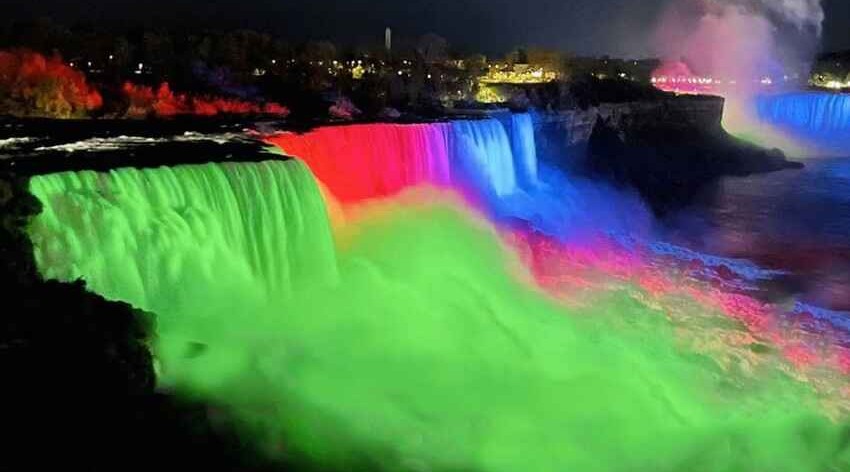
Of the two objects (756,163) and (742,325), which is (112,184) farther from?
(756,163)

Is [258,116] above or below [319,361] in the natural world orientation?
above

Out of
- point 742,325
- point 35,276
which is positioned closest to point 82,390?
point 35,276

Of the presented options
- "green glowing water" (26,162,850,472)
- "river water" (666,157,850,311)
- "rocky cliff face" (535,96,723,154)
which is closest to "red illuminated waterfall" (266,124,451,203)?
"green glowing water" (26,162,850,472)

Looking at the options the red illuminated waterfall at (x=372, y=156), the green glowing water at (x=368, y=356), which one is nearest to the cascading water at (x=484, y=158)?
the red illuminated waterfall at (x=372, y=156)

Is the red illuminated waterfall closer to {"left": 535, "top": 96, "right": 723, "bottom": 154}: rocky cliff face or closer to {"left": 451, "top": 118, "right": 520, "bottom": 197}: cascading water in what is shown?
{"left": 451, "top": 118, "right": 520, "bottom": 197}: cascading water

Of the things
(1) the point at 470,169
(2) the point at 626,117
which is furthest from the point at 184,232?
(2) the point at 626,117

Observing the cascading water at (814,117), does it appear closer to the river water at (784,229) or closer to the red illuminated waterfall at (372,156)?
the river water at (784,229)
